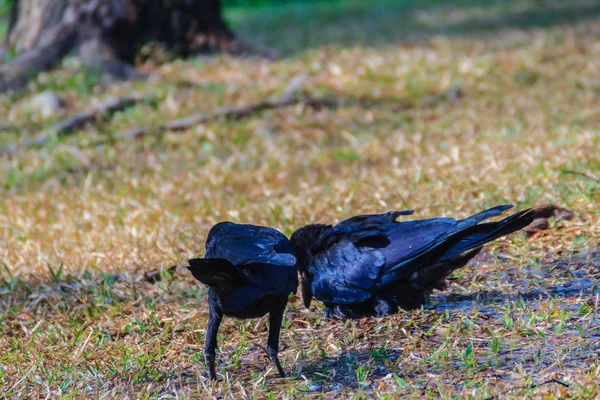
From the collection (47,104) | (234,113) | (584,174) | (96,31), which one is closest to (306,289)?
(584,174)

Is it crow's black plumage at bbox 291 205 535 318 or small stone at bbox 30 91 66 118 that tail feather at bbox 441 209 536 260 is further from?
small stone at bbox 30 91 66 118

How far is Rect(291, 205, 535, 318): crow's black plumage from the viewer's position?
306cm

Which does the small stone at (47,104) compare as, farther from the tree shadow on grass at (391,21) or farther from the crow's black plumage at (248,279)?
the crow's black plumage at (248,279)

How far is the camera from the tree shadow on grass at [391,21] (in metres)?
9.78

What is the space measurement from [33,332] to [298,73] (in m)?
4.96

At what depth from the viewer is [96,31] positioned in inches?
302

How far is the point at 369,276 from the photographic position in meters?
3.16

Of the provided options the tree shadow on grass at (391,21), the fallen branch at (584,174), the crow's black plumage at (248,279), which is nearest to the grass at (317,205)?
the fallen branch at (584,174)

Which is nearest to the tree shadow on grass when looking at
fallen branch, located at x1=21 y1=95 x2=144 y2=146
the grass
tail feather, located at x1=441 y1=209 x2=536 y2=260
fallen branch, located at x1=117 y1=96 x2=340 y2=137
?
the grass

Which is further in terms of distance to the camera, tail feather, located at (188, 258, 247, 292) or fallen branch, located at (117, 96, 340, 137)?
fallen branch, located at (117, 96, 340, 137)

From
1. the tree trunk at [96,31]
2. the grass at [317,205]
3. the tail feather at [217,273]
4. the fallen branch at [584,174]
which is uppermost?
the tree trunk at [96,31]

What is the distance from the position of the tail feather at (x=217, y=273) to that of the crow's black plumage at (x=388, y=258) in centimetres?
71

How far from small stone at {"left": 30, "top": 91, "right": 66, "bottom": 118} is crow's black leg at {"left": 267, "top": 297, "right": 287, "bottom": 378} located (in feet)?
15.9

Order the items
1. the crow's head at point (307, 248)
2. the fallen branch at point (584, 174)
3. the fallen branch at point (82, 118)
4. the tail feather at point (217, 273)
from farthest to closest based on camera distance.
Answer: the fallen branch at point (82, 118) → the fallen branch at point (584, 174) → the crow's head at point (307, 248) → the tail feather at point (217, 273)
